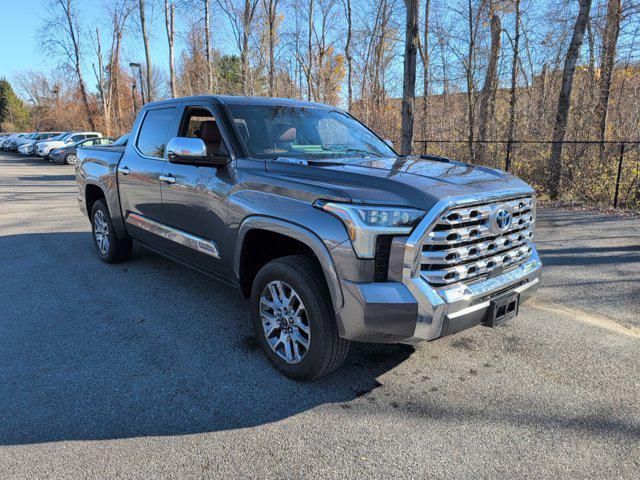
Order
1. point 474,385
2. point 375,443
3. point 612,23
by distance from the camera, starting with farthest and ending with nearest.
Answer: point 612,23 → point 474,385 → point 375,443

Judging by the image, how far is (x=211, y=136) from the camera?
162 inches

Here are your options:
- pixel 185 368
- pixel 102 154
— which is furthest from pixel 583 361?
pixel 102 154

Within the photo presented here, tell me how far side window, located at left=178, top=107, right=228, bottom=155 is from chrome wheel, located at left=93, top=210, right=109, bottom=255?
2.23 m

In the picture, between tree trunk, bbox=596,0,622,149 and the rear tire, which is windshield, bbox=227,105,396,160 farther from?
tree trunk, bbox=596,0,622,149

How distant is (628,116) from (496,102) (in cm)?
467

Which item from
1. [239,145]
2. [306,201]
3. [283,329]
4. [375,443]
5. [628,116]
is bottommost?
[375,443]

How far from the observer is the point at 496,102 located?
617 inches

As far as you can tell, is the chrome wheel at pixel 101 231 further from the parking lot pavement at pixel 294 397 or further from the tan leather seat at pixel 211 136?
the tan leather seat at pixel 211 136

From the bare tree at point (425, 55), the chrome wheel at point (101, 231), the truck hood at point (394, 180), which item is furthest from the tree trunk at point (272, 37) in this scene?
the truck hood at point (394, 180)

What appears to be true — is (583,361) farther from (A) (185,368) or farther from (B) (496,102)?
(B) (496,102)

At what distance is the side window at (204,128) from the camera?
405 centimetres

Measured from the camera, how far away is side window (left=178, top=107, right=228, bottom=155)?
160 inches

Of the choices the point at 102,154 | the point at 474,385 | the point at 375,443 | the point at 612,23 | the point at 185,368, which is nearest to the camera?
the point at 375,443

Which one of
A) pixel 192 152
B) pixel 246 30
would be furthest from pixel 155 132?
pixel 246 30
